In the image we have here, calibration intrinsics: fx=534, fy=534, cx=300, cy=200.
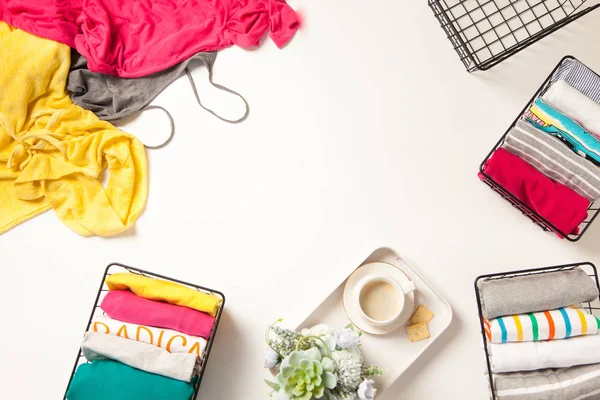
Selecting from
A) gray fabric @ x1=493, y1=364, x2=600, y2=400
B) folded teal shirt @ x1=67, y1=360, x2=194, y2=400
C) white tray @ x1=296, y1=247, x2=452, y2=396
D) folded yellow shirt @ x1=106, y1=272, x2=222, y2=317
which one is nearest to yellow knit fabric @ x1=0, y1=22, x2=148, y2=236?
folded yellow shirt @ x1=106, y1=272, x2=222, y2=317

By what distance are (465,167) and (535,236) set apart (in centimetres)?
27

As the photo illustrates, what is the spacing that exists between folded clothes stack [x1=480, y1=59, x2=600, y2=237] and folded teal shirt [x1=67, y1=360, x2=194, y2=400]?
→ 91 centimetres

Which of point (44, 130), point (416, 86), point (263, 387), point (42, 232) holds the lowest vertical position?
point (263, 387)

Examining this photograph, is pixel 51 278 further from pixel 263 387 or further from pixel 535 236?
pixel 535 236

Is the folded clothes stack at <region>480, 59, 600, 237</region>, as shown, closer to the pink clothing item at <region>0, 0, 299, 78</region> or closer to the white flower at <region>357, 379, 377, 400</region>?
the white flower at <region>357, 379, 377, 400</region>

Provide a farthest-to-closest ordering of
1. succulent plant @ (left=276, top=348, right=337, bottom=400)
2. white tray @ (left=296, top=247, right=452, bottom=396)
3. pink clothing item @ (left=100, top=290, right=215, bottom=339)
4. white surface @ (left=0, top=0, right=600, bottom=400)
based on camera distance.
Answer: white surface @ (left=0, top=0, right=600, bottom=400) → white tray @ (left=296, top=247, right=452, bottom=396) → pink clothing item @ (left=100, top=290, right=215, bottom=339) → succulent plant @ (left=276, top=348, right=337, bottom=400)

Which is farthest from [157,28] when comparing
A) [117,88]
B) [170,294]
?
[170,294]

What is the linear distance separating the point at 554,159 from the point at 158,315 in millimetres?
983

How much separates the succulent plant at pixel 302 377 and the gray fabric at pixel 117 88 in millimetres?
785

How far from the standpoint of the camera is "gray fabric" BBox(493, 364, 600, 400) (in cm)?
117

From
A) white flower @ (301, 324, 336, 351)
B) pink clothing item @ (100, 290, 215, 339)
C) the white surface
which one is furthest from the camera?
the white surface

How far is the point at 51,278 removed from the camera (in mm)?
1487

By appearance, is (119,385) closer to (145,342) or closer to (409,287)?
(145,342)

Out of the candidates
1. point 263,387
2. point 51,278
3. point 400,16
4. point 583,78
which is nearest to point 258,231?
point 263,387
